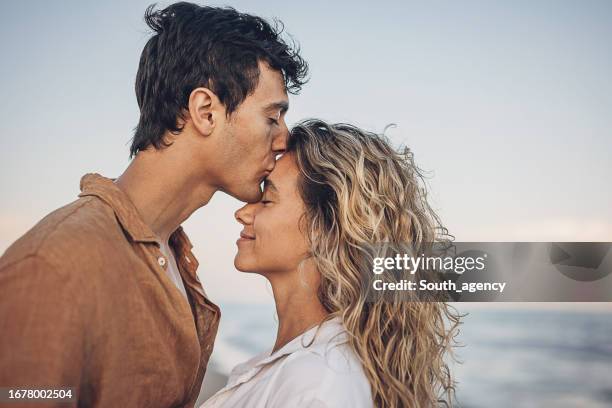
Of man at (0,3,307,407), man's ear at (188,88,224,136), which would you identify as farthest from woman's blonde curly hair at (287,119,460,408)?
man's ear at (188,88,224,136)

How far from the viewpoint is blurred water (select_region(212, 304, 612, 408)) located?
10375 millimetres

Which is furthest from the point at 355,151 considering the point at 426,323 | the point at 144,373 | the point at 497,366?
the point at 497,366

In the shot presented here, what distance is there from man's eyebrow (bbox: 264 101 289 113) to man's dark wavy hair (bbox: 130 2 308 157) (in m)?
0.11

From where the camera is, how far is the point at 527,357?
11.9 metres

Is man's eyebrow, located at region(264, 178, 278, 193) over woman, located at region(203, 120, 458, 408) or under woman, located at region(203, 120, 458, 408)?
over

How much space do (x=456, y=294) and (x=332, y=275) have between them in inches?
36.9

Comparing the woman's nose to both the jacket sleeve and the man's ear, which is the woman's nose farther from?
→ the jacket sleeve

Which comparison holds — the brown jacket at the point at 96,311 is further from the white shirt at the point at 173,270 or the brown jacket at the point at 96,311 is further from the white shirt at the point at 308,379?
the white shirt at the point at 173,270

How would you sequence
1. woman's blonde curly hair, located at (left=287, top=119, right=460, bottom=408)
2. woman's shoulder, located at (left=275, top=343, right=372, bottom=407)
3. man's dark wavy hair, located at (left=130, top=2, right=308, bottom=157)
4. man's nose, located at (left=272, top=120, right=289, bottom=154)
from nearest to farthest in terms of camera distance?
woman's shoulder, located at (left=275, top=343, right=372, bottom=407) → woman's blonde curly hair, located at (left=287, top=119, right=460, bottom=408) → man's dark wavy hair, located at (left=130, top=2, right=308, bottom=157) → man's nose, located at (left=272, top=120, right=289, bottom=154)

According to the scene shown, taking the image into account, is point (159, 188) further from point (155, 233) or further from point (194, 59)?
point (194, 59)

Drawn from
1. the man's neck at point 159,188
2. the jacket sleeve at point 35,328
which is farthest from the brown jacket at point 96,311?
the man's neck at point 159,188

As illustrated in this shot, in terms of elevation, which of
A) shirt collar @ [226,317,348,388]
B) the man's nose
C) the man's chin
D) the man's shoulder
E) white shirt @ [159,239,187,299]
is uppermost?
the man's nose

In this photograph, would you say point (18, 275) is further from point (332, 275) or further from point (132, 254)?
point (332, 275)

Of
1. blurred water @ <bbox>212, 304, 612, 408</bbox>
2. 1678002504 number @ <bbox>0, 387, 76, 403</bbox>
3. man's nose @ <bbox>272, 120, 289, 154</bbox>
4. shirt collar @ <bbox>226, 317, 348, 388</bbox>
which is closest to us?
1678002504 number @ <bbox>0, 387, 76, 403</bbox>
